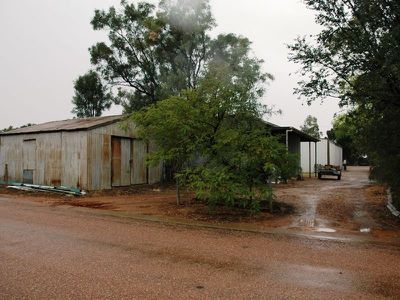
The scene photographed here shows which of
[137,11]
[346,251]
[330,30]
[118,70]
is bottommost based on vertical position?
[346,251]

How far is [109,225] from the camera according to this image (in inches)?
374

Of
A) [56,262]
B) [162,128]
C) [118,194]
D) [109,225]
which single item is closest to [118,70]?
[118,194]

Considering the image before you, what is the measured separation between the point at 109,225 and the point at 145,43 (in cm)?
2022

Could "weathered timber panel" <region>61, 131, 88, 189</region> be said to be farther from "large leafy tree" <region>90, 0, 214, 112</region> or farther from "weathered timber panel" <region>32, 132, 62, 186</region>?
"large leafy tree" <region>90, 0, 214, 112</region>

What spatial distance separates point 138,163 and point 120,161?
4.73 feet

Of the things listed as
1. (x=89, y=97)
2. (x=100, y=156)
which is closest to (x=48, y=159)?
(x=100, y=156)

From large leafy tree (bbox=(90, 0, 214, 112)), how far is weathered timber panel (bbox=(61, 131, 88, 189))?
26.2 feet

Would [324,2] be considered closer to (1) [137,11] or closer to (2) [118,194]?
(2) [118,194]

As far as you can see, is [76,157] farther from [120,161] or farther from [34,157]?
[34,157]

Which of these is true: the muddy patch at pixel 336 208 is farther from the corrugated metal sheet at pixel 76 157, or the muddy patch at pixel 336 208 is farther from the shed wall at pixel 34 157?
the shed wall at pixel 34 157

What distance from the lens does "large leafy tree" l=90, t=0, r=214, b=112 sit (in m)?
25.4

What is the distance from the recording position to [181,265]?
589 centimetres

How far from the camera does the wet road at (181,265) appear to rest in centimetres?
471

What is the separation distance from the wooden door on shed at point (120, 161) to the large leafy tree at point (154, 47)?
5.99 meters
